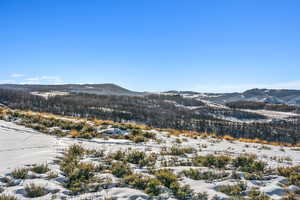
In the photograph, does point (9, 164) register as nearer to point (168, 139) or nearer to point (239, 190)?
point (239, 190)

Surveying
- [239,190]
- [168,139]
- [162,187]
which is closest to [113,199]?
[162,187]

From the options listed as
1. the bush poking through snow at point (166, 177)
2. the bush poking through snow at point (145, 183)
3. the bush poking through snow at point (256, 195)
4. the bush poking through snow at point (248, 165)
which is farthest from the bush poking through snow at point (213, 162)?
the bush poking through snow at point (145, 183)

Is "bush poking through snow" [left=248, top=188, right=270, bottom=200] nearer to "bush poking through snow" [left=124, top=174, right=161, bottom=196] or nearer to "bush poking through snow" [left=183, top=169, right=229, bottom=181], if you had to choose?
"bush poking through snow" [left=183, top=169, right=229, bottom=181]

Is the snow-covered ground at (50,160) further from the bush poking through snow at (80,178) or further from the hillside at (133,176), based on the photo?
the bush poking through snow at (80,178)

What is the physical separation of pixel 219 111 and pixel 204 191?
6828 inches

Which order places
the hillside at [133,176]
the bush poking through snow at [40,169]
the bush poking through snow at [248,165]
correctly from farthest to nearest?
the bush poking through snow at [248,165], the bush poking through snow at [40,169], the hillside at [133,176]

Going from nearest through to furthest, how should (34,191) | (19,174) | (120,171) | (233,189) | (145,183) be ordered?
(34,191)
(233,189)
(145,183)
(19,174)
(120,171)

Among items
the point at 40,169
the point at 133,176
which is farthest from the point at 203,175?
the point at 40,169

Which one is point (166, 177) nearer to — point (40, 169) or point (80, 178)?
point (80, 178)

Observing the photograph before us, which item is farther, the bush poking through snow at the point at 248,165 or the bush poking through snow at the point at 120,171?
the bush poking through snow at the point at 248,165

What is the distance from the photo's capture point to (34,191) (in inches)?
218

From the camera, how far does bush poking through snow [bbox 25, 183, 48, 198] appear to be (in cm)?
550

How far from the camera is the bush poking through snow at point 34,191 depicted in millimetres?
5500

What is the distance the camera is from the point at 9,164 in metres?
7.64
